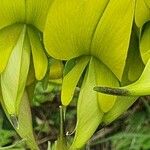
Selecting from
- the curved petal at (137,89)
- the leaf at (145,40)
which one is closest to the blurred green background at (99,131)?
the leaf at (145,40)

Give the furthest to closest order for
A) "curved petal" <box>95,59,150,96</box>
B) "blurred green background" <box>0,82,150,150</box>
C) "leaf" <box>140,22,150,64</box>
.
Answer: "blurred green background" <box>0,82,150,150</box>, "leaf" <box>140,22,150,64</box>, "curved petal" <box>95,59,150,96</box>

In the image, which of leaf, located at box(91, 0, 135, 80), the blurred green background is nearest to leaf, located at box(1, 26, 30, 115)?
leaf, located at box(91, 0, 135, 80)

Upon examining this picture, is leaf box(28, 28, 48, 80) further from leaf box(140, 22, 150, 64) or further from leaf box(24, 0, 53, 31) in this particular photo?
leaf box(140, 22, 150, 64)

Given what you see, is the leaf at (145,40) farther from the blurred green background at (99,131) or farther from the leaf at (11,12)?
the blurred green background at (99,131)

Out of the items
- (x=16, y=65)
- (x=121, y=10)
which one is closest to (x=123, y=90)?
(x=121, y=10)

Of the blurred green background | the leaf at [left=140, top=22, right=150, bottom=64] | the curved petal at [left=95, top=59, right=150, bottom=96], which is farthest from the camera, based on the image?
the blurred green background

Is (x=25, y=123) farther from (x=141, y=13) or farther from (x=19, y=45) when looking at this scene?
(x=141, y=13)
